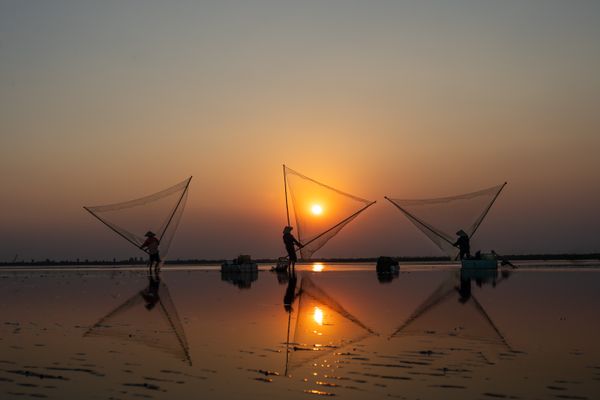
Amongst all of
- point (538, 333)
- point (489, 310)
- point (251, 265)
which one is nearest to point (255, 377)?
point (538, 333)

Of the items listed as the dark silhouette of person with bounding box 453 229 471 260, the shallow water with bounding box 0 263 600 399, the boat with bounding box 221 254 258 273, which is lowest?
the shallow water with bounding box 0 263 600 399

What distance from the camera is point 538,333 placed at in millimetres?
13812

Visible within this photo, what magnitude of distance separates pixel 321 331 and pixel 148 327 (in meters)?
4.12

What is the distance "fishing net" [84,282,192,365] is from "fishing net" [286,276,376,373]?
192cm

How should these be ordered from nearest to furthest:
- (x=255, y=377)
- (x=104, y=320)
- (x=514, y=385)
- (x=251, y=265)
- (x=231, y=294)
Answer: (x=514, y=385), (x=255, y=377), (x=104, y=320), (x=231, y=294), (x=251, y=265)

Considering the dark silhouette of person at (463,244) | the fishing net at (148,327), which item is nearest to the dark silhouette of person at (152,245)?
the dark silhouette of person at (463,244)

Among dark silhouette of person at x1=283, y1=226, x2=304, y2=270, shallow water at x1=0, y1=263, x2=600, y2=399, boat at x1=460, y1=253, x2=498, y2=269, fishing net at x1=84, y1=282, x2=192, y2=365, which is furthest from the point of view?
dark silhouette of person at x1=283, y1=226, x2=304, y2=270

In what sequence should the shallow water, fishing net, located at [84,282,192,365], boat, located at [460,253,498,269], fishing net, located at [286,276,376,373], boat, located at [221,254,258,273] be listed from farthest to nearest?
boat, located at [221,254,258,273] < boat, located at [460,253,498,269] < fishing net, located at [84,282,192,365] < fishing net, located at [286,276,376,373] < the shallow water

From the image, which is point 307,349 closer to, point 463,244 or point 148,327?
point 148,327

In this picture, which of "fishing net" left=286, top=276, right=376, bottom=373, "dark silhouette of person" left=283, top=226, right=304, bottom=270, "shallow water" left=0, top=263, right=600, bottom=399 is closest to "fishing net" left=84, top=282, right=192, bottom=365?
"shallow water" left=0, top=263, right=600, bottom=399

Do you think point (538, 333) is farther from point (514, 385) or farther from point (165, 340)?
point (165, 340)

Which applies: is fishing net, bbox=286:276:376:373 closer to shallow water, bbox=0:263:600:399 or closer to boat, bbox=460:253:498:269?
shallow water, bbox=0:263:600:399

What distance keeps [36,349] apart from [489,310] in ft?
37.8

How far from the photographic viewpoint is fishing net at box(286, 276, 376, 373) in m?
11.8
